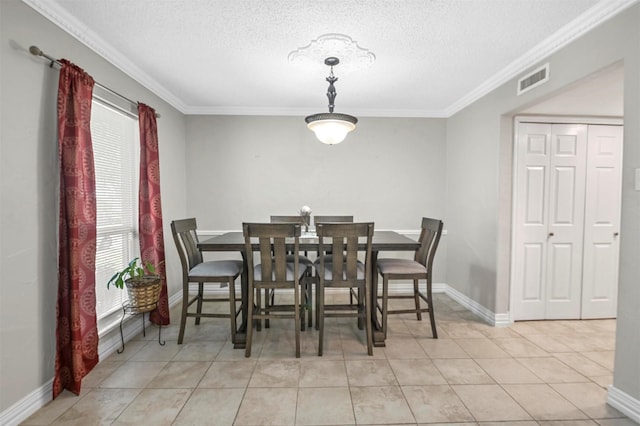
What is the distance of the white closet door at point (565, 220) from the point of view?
309cm

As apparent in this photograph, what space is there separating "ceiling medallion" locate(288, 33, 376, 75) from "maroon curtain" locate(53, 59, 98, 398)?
5.07ft

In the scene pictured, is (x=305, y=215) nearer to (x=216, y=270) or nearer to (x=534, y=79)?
(x=216, y=270)

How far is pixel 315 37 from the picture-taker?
228 centimetres

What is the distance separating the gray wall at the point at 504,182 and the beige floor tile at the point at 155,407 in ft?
8.73

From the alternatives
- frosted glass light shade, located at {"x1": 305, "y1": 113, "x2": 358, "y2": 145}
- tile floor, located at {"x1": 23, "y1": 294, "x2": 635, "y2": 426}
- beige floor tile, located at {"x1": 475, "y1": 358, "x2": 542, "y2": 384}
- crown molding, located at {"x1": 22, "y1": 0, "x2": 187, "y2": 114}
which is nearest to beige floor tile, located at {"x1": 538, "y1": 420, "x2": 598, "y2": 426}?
tile floor, located at {"x1": 23, "y1": 294, "x2": 635, "y2": 426}

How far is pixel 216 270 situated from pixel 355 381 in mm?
1451

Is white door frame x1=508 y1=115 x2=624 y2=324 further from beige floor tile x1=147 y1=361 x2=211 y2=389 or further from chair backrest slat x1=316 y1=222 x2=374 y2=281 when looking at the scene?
beige floor tile x1=147 y1=361 x2=211 y2=389

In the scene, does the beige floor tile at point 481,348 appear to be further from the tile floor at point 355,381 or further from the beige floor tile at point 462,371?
the beige floor tile at point 462,371

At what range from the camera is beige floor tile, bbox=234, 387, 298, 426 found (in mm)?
1727

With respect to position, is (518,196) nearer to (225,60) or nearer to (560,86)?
(560,86)

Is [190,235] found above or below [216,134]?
below

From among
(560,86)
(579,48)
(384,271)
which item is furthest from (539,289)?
(579,48)

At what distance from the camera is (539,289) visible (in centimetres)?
317

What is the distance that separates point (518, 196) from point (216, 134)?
3615 mm
